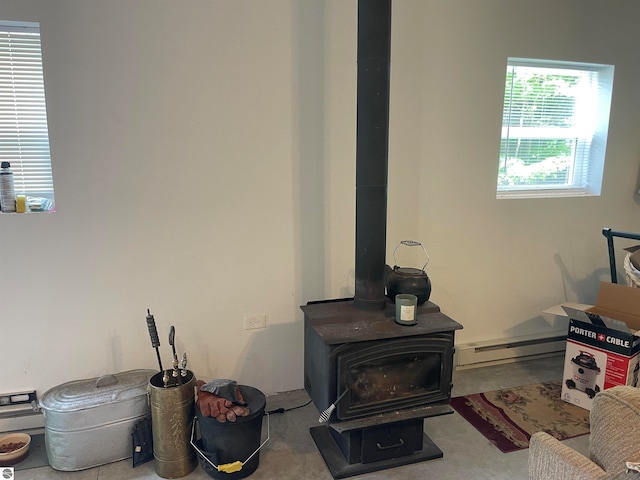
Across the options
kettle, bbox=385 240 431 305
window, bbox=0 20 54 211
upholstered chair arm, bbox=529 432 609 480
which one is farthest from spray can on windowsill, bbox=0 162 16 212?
upholstered chair arm, bbox=529 432 609 480

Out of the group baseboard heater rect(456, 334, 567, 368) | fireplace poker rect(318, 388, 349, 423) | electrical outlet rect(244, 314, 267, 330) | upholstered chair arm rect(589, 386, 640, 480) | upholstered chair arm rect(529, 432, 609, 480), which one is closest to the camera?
upholstered chair arm rect(589, 386, 640, 480)

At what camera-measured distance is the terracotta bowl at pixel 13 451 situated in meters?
2.09

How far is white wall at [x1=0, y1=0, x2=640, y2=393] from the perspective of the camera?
2.28 m

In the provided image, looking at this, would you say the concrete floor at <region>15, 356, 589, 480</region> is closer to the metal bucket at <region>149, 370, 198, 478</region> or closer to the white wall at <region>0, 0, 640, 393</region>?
the metal bucket at <region>149, 370, 198, 478</region>

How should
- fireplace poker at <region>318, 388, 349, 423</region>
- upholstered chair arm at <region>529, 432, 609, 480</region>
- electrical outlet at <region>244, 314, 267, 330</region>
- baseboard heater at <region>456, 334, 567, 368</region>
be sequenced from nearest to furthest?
upholstered chair arm at <region>529, 432, 609, 480</region>
fireplace poker at <region>318, 388, 349, 423</region>
electrical outlet at <region>244, 314, 267, 330</region>
baseboard heater at <region>456, 334, 567, 368</region>

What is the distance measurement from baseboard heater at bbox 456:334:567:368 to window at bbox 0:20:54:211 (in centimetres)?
268

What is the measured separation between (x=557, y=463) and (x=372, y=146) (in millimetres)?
1443

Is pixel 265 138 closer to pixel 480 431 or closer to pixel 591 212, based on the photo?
pixel 480 431

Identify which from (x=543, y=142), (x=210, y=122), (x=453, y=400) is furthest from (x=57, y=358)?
(x=543, y=142)

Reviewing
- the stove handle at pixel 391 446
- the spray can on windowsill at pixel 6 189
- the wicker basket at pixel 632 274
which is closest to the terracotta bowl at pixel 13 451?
the spray can on windowsill at pixel 6 189

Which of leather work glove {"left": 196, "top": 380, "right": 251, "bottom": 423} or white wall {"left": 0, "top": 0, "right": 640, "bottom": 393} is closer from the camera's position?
leather work glove {"left": 196, "top": 380, "right": 251, "bottom": 423}

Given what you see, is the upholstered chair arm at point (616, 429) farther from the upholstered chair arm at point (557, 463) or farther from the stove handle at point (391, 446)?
the stove handle at point (391, 446)

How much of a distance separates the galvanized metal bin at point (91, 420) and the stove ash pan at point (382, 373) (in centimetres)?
89

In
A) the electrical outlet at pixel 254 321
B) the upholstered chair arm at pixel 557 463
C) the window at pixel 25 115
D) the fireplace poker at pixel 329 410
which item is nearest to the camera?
the upholstered chair arm at pixel 557 463
